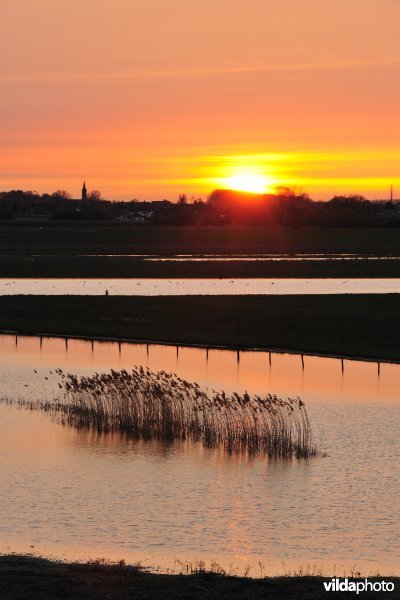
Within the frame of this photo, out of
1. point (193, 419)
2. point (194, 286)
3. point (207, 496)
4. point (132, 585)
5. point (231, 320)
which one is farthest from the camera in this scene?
point (194, 286)

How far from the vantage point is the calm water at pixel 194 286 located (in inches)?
3494

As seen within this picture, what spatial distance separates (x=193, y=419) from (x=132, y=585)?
17.1 metres

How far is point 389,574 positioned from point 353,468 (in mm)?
8632

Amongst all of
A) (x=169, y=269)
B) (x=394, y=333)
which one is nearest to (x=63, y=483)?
(x=394, y=333)

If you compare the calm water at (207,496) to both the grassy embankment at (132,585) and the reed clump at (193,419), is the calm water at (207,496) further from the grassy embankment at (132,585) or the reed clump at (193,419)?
the grassy embankment at (132,585)

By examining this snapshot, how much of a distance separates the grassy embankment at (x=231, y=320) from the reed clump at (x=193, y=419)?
18.7 meters

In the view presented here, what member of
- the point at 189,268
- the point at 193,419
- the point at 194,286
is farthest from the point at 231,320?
the point at 189,268

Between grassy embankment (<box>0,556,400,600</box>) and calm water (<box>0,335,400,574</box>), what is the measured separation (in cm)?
174

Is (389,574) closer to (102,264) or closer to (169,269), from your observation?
(169,269)

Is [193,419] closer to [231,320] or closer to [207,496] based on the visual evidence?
[207,496]

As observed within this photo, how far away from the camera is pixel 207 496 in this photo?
87.3ft

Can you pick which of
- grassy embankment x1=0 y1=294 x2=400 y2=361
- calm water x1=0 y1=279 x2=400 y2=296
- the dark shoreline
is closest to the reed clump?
grassy embankment x1=0 y1=294 x2=400 y2=361

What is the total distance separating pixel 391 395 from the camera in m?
41.7

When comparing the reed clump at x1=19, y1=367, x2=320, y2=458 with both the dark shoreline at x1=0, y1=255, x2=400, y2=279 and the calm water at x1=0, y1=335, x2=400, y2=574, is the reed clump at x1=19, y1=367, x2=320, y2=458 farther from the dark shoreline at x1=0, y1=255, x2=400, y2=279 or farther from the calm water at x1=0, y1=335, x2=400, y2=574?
the dark shoreline at x1=0, y1=255, x2=400, y2=279
